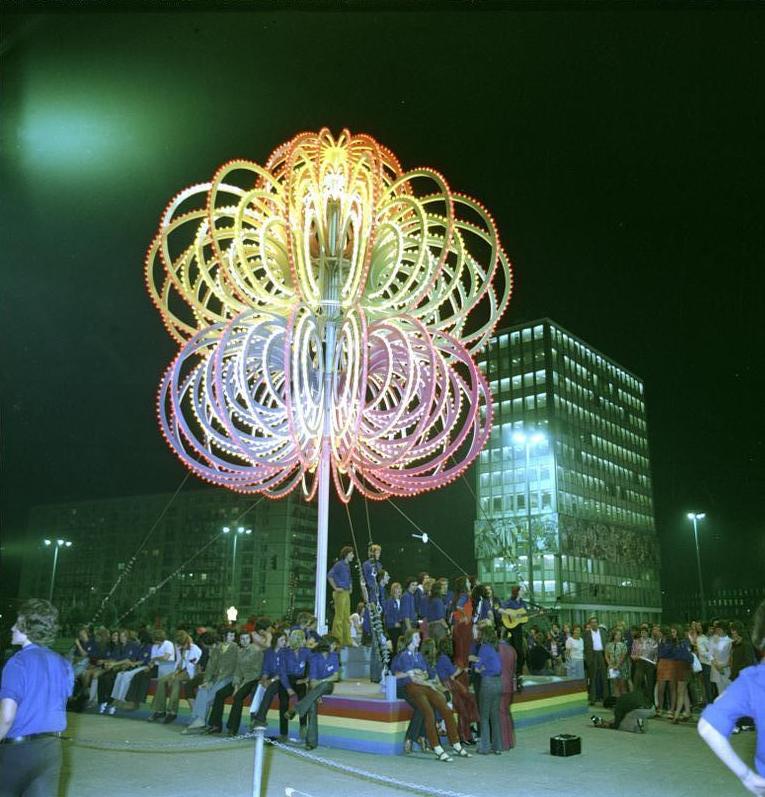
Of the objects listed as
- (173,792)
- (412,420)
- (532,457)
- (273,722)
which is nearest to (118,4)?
(173,792)

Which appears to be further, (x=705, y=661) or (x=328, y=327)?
(x=328, y=327)

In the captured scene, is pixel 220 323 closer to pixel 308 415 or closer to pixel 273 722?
pixel 308 415

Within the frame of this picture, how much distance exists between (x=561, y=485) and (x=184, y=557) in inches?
2252

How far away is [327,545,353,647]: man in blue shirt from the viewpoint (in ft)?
52.2

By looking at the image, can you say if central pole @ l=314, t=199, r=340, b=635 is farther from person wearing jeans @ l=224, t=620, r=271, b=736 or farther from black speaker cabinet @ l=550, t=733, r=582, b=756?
black speaker cabinet @ l=550, t=733, r=582, b=756

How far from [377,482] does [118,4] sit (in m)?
14.1

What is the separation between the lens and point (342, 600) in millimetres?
16562

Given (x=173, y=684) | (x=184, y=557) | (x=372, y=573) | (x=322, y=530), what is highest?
(x=184, y=557)

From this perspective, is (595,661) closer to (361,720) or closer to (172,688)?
(361,720)

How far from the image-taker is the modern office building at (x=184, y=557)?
108938mm

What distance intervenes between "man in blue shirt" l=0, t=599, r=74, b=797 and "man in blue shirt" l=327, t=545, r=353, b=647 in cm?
1073

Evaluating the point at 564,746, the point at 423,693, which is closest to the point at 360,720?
the point at 423,693

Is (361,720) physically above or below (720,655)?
below

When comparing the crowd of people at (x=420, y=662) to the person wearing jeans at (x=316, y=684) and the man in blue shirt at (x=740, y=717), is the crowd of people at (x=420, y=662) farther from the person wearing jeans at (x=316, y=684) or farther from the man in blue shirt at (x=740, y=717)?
the man in blue shirt at (x=740, y=717)
